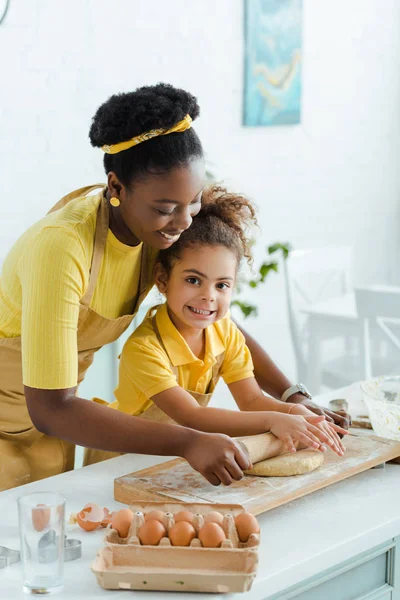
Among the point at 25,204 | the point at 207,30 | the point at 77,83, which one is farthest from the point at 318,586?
the point at 207,30

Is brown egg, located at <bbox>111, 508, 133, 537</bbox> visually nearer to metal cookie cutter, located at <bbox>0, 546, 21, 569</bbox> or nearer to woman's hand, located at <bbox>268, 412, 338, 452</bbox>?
metal cookie cutter, located at <bbox>0, 546, 21, 569</bbox>

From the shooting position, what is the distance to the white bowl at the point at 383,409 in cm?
161

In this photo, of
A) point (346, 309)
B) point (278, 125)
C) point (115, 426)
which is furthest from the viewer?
point (278, 125)

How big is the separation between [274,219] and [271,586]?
9.93 ft

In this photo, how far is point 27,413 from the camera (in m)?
1.67

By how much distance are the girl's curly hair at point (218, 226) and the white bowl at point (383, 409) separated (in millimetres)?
374

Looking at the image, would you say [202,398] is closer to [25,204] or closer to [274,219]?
[25,204]

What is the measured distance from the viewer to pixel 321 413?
163cm

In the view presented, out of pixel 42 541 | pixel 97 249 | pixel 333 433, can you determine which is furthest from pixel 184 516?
pixel 97 249

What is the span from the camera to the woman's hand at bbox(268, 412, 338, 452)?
4.66 feet

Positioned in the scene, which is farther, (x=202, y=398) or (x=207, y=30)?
(x=207, y=30)

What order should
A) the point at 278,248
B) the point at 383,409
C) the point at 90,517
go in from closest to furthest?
the point at 90,517 → the point at 383,409 → the point at 278,248

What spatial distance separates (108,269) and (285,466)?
47 cm

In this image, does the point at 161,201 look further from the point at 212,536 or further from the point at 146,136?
the point at 212,536
